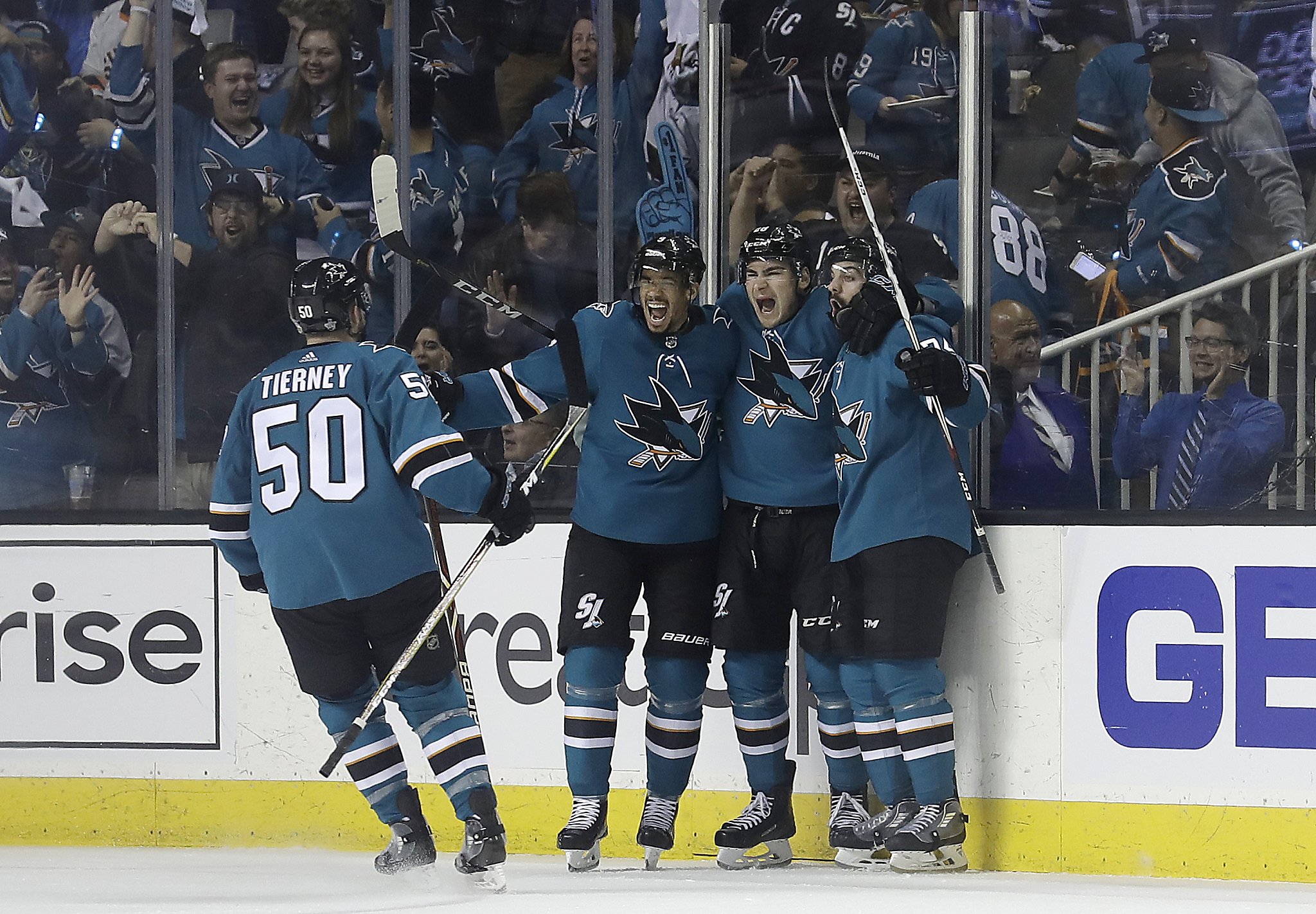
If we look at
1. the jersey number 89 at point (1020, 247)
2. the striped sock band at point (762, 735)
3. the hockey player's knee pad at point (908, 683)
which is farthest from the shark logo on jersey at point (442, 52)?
the hockey player's knee pad at point (908, 683)

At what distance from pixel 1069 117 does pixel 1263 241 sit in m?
0.60

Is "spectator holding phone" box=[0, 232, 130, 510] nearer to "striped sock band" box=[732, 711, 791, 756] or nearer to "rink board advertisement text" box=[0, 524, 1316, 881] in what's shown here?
"rink board advertisement text" box=[0, 524, 1316, 881]

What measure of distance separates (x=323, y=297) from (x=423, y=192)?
1.69m

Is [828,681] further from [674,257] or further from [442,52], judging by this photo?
[442,52]

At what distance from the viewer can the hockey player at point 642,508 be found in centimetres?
327

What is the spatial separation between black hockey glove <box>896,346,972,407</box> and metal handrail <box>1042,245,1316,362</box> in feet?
2.63

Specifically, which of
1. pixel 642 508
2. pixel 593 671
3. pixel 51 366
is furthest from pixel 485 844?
pixel 51 366

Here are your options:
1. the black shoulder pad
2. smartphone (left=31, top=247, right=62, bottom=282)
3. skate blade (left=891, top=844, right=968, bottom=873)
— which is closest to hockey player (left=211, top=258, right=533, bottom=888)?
the black shoulder pad

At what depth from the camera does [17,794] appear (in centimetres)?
380

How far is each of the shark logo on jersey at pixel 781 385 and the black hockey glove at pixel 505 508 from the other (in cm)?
56

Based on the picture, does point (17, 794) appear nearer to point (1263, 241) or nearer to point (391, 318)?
point (391, 318)

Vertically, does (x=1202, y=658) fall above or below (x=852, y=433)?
below

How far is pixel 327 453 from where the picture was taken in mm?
3107

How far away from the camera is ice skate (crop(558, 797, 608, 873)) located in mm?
3211
